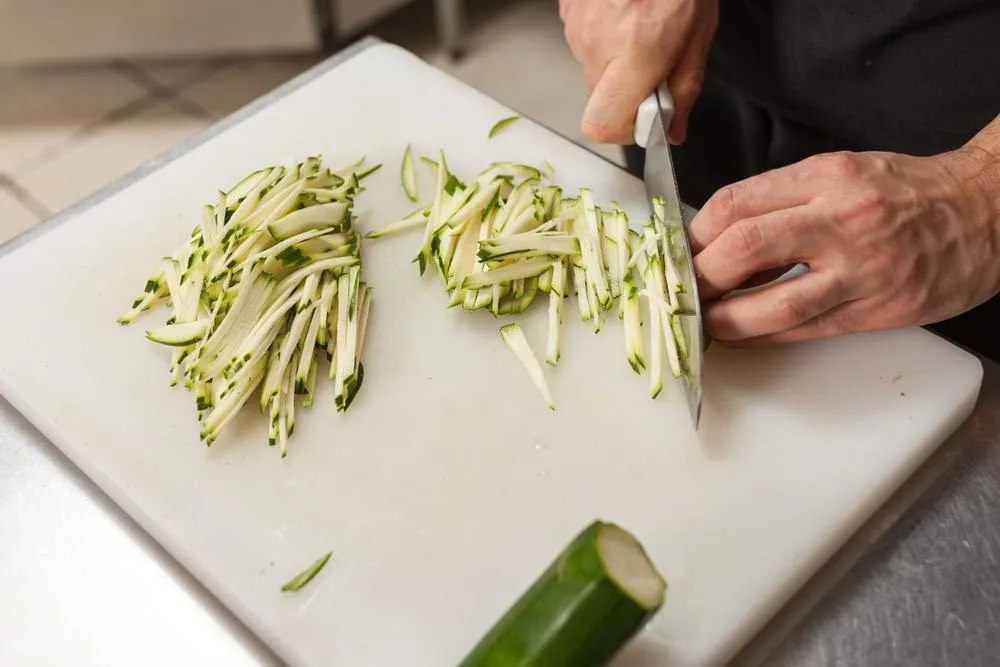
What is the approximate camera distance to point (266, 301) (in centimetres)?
127

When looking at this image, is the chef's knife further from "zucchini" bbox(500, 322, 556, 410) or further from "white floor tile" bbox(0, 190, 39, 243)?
"white floor tile" bbox(0, 190, 39, 243)

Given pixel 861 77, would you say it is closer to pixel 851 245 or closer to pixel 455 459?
pixel 851 245

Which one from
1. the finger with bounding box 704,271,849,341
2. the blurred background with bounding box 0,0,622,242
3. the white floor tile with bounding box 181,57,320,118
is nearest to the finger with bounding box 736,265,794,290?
the finger with bounding box 704,271,849,341

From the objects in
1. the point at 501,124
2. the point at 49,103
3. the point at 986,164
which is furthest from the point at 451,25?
→ the point at 986,164

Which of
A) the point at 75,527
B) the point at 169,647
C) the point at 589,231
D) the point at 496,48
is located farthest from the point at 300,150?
the point at 496,48

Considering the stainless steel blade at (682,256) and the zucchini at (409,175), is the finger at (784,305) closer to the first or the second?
the stainless steel blade at (682,256)

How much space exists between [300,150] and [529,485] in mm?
724

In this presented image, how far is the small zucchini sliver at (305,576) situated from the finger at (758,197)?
0.61 m

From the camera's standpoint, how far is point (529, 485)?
44.0 inches

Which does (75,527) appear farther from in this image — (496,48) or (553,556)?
(496,48)

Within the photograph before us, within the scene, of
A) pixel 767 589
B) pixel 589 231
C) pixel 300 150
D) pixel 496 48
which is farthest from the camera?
pixel 496 48

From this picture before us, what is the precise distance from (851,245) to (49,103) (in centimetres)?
291

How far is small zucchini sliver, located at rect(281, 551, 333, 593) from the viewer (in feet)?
3.41

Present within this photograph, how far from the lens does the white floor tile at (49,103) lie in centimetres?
305
